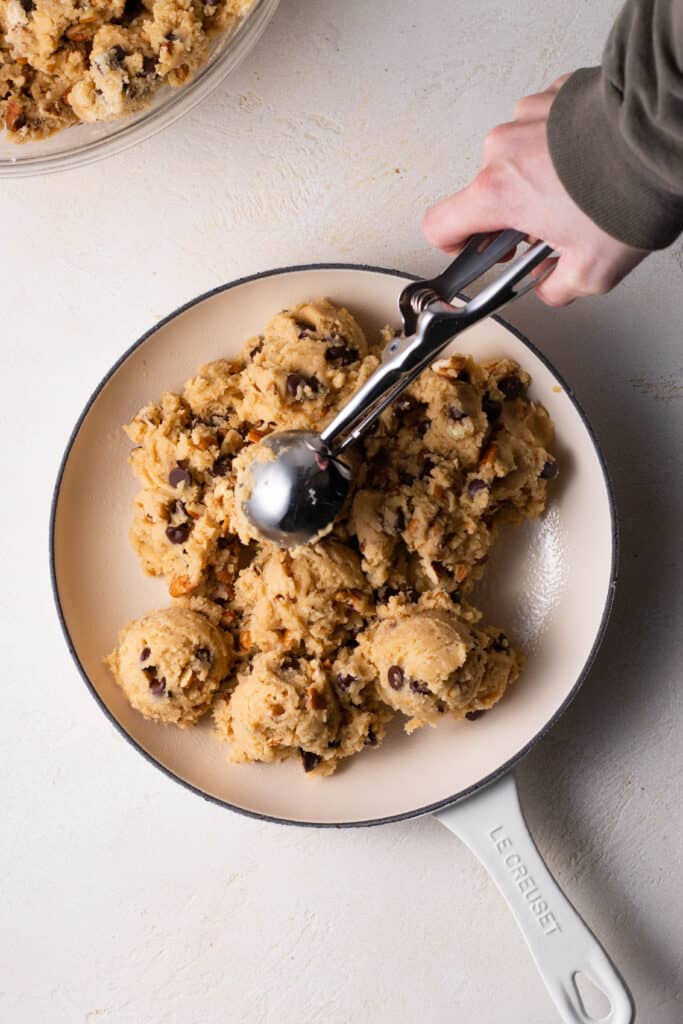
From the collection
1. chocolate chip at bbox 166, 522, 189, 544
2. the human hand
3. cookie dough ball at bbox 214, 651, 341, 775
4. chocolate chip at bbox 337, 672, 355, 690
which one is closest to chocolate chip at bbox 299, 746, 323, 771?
cookie dough ball at bbox 214, 651, 341, 775

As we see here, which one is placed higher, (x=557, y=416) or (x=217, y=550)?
(x=217, y=550)

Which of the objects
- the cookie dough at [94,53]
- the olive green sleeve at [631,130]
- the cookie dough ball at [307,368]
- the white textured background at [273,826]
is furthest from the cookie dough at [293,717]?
the cookie dough at [94,53]

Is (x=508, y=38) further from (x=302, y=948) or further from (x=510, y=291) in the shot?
(x=302, y=948)

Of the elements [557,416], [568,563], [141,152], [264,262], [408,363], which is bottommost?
[568,563]

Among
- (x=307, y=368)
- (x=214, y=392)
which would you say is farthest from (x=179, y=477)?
(x=307, y=368)

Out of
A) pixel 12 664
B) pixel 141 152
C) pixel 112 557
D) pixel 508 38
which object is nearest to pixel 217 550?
pixel 112 557

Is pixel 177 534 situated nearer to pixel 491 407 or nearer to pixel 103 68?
pixel 491 407
